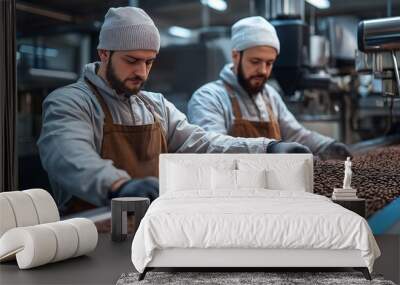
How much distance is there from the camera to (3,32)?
5.43 metres

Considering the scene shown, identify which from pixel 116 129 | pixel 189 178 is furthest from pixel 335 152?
pixel 116 129

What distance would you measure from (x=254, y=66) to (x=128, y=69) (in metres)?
1.11

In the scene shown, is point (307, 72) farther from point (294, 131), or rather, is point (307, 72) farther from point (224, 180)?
point (224, 180)

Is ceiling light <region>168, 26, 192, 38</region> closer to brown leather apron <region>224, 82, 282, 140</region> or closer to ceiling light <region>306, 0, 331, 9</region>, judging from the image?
brown leather apron <region>224, 82, 282, 140</region>

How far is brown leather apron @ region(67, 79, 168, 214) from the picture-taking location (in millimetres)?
5305

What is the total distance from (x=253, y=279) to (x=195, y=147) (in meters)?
1.91

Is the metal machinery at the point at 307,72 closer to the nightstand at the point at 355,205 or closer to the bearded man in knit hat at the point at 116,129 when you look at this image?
the bearded man in knit hat at the point at 116,129

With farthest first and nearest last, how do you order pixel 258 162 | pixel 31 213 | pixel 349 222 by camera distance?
pixel 258 162
pixel 31 213
pixel 349 222

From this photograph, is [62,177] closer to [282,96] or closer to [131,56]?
[131,56]

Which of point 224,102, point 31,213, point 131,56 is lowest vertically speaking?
point 31,213

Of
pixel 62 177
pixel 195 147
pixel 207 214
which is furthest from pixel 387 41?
pixel 62 177

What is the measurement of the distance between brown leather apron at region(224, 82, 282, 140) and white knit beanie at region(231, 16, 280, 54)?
0.39 meters

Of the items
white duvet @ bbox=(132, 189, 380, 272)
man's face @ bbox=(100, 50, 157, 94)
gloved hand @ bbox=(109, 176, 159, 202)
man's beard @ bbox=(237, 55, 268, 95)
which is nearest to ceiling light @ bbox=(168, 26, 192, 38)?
man's face @ bbox=(100, 50, 157, 94)

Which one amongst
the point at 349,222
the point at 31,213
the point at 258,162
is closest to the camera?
the point at 349,222
